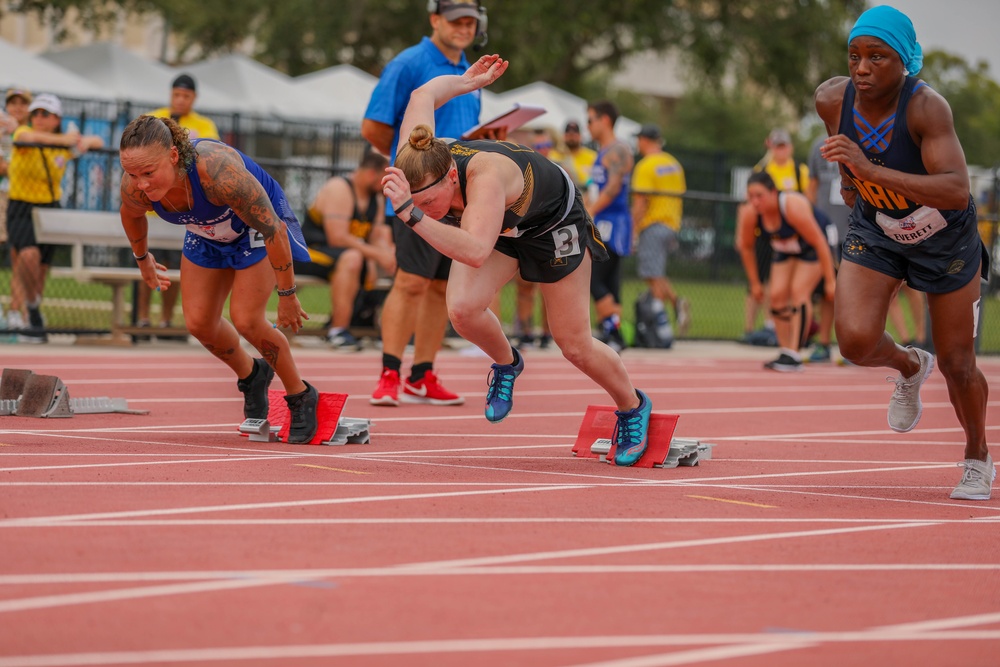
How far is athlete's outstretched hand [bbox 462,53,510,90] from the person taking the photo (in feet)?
23.4

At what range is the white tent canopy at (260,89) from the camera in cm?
2944

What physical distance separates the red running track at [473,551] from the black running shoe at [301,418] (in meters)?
0.11

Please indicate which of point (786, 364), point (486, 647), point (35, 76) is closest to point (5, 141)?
point (786, 364)

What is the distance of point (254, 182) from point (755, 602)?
3.39 m

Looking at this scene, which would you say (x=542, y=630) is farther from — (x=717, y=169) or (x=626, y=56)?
(x=626, y=56)

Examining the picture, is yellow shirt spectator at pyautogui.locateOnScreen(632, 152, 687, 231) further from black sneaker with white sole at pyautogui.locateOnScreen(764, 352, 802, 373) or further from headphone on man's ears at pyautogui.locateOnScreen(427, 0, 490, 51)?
headphone on man's ears at pyautogui.locateOnScreen(427, 0, 490, 51)

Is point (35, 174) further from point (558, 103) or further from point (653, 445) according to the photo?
point (558, 103)

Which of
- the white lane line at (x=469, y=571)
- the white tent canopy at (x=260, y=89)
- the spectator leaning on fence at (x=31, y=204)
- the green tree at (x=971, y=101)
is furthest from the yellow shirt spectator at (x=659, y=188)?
the green tree at (x=971, y=101)

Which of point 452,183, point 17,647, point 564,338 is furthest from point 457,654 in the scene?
point 564,338

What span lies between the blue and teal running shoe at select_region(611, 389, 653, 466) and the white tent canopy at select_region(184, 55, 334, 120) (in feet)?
76.7

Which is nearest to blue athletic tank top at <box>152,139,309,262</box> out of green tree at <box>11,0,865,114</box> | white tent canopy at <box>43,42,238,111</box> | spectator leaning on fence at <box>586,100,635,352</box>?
spectator leaning on fence at <box>586,100,635,352</box>

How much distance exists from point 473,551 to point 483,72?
325 centimetres

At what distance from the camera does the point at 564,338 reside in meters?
6.67

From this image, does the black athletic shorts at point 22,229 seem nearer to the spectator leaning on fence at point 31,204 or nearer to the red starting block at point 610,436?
the spectator leaning on fence at point 31,204
